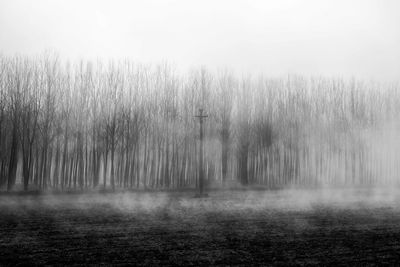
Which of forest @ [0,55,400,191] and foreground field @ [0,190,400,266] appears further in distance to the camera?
forest @ [0,55,400,191]

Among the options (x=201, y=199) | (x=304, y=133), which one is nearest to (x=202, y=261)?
(x=201, y=199)

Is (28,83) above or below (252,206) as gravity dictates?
above

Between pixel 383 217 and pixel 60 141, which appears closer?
pixel 383 217

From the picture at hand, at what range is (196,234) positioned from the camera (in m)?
13.1

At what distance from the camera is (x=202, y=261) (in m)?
9.67

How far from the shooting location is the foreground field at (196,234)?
1002cm

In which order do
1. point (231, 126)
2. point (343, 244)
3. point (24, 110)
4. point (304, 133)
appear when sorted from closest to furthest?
point (343, 244)
point (24, 110)
point (231, 126)
point (304, 133)

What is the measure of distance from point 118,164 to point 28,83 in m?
10.8

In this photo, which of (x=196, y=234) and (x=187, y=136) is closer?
(x=196, y=234)

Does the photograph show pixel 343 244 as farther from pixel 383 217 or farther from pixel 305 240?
pixel 383 217

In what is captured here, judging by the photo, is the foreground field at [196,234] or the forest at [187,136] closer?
the foreground field at [196,234]

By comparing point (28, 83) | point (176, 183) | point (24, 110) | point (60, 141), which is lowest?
point (176, 183)

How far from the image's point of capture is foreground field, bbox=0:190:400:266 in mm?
10023

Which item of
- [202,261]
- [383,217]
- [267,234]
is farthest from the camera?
[383,217]
